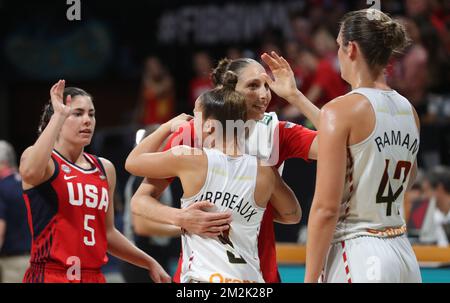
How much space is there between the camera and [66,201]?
14.6 ft

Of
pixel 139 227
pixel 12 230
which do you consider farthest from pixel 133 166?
pixel 12 230

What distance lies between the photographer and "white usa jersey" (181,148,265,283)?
11.8ft

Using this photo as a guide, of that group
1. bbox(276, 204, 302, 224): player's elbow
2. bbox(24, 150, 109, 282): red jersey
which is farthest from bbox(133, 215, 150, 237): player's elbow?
bbox(276, 204, 302, 224): player's elbow

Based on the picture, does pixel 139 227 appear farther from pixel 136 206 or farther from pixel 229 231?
pixel 229 231

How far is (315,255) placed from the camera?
11.1 ft

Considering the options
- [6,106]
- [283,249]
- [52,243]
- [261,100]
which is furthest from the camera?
[6,106]

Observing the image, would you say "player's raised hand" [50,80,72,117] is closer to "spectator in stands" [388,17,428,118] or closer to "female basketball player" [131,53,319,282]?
"female basketball player" [131,53,319,282]

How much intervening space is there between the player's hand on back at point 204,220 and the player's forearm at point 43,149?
101cm

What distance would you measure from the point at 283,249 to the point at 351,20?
3563 mm

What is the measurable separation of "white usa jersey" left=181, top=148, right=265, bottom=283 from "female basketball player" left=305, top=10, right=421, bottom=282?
1.25 ft

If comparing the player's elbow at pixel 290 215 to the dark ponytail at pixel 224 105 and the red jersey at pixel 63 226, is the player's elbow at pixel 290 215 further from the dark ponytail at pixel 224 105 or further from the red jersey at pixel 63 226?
the red jersey at pixel 63 226

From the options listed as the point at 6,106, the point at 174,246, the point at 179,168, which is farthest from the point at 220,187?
the point at 6,106
